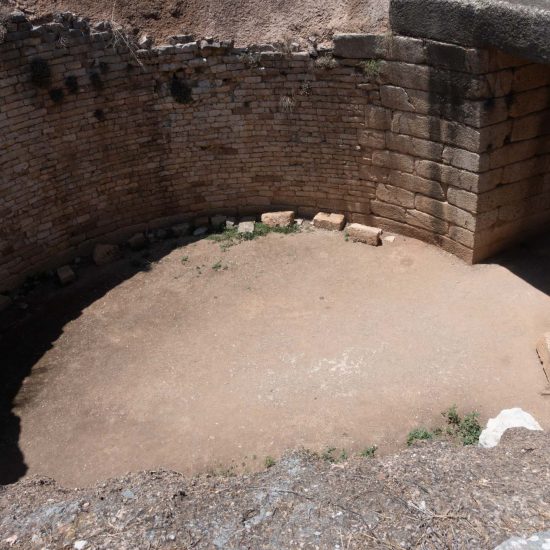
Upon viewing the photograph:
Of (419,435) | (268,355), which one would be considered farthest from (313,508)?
(268,355)

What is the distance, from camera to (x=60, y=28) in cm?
895

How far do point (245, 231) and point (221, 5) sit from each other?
3.86 metres

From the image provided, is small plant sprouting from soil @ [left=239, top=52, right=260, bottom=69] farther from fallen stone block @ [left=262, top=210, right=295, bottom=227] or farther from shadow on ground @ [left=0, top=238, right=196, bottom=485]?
shadow on ground @ [left=0, top=238, right=196, bottom=485]

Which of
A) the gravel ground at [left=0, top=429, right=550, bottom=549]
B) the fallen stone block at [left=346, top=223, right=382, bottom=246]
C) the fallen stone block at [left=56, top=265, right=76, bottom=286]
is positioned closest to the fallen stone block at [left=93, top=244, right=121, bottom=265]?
the fallen stone block at [left=56, top=265, right=76, bottom=286]

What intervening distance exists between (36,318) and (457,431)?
6398 mm

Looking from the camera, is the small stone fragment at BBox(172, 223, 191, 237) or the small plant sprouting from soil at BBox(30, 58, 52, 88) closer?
the small plant sprouting from soil at BBox(30, 58, 52, 88)

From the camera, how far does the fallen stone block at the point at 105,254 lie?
33.6 ft

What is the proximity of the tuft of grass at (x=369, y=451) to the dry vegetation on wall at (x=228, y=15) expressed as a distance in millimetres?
6336

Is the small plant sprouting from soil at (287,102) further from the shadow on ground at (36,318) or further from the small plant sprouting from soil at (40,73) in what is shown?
the small plant sprouting from soil at (40,73)

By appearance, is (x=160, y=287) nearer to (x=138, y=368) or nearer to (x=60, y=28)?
(x=138, y=368)

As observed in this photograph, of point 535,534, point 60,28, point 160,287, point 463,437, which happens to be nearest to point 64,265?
point 160,287

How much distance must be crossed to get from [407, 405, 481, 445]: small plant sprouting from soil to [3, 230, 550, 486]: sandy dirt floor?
0.14 metres

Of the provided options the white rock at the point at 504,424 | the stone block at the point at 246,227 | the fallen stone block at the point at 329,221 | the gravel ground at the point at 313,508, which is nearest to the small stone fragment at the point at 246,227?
the stone block at the point at 246,227

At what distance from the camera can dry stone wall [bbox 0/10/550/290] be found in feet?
27.1
